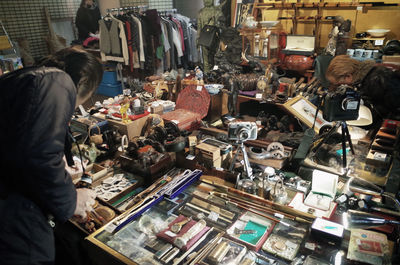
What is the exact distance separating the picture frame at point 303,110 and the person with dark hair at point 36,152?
2.59 metres

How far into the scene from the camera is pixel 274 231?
73.5 inches

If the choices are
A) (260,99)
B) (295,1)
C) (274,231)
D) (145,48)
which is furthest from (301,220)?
(145,48)

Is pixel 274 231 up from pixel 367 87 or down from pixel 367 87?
down

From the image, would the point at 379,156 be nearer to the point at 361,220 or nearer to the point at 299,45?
the point at 361,220

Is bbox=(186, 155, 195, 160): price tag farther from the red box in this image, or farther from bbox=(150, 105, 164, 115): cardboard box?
bbox=(150, 105, 164, 115): cardboard box

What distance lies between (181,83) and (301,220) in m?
3.25

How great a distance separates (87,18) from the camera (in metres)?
7.89

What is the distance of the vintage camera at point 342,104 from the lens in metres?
1.91

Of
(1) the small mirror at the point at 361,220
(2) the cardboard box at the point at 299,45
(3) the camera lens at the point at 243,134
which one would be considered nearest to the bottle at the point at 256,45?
(2) the cardboard box at the point at 299,45

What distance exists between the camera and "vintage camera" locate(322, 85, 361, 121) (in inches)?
75.2

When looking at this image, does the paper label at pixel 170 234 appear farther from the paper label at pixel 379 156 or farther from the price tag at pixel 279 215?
the paper label at pixel 379 156

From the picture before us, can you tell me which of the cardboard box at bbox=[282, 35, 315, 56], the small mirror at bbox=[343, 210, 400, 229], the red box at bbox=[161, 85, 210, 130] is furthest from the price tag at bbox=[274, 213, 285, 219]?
the cardboard box at bbox=[282, 35, 315, 56]

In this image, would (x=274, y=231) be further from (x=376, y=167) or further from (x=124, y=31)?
(x=124, y=31)

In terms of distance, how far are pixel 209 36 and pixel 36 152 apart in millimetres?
5177
